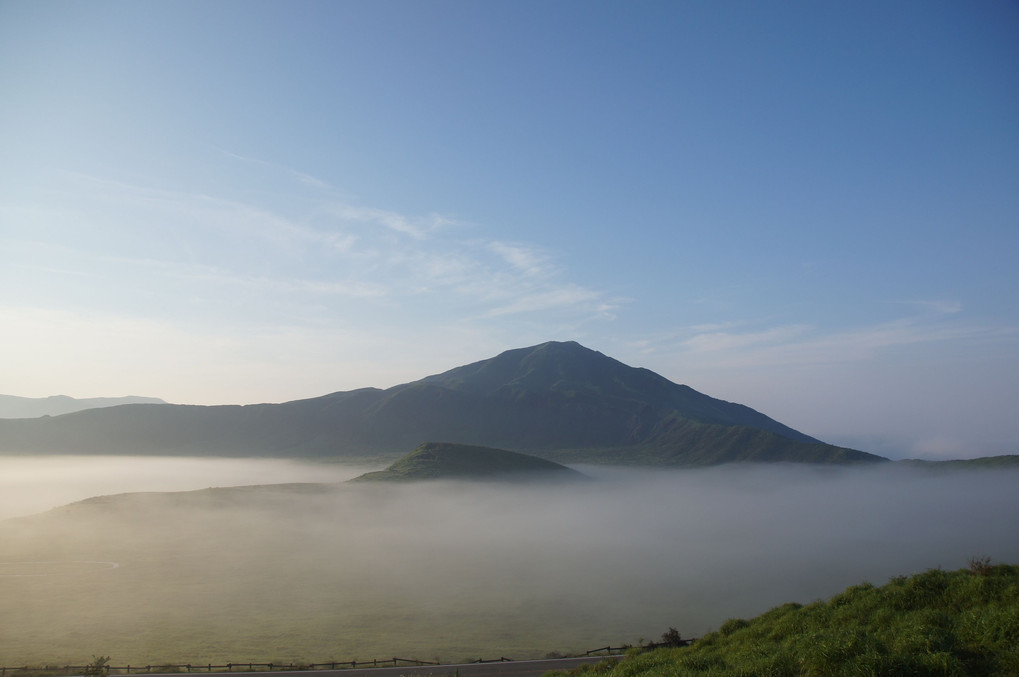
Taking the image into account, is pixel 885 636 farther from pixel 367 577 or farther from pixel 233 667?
pixel 367 577

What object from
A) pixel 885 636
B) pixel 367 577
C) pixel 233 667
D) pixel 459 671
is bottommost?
pixel 367 577

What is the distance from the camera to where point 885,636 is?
67.4 ft

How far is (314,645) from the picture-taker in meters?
77.9

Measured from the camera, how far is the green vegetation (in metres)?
16.4

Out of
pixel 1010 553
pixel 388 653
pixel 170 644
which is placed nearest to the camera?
pixel 388 653

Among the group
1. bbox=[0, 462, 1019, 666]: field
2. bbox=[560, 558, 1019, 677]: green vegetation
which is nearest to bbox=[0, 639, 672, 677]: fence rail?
bbox=[0, 462, 1019, 666]: field

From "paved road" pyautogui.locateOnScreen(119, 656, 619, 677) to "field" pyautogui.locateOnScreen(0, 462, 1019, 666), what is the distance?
26.0 feet

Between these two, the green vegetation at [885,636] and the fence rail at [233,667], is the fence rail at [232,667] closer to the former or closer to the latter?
the fence rail at [233,667]

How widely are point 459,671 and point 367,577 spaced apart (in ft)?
228

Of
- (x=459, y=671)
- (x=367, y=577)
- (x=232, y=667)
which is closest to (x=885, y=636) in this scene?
(x=459, y=671)

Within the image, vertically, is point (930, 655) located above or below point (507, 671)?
above

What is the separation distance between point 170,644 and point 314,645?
18.1 meters

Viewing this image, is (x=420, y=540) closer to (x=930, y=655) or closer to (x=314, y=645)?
(x=314, y=645)

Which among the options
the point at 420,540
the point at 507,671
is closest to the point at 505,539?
the point at 420,540
